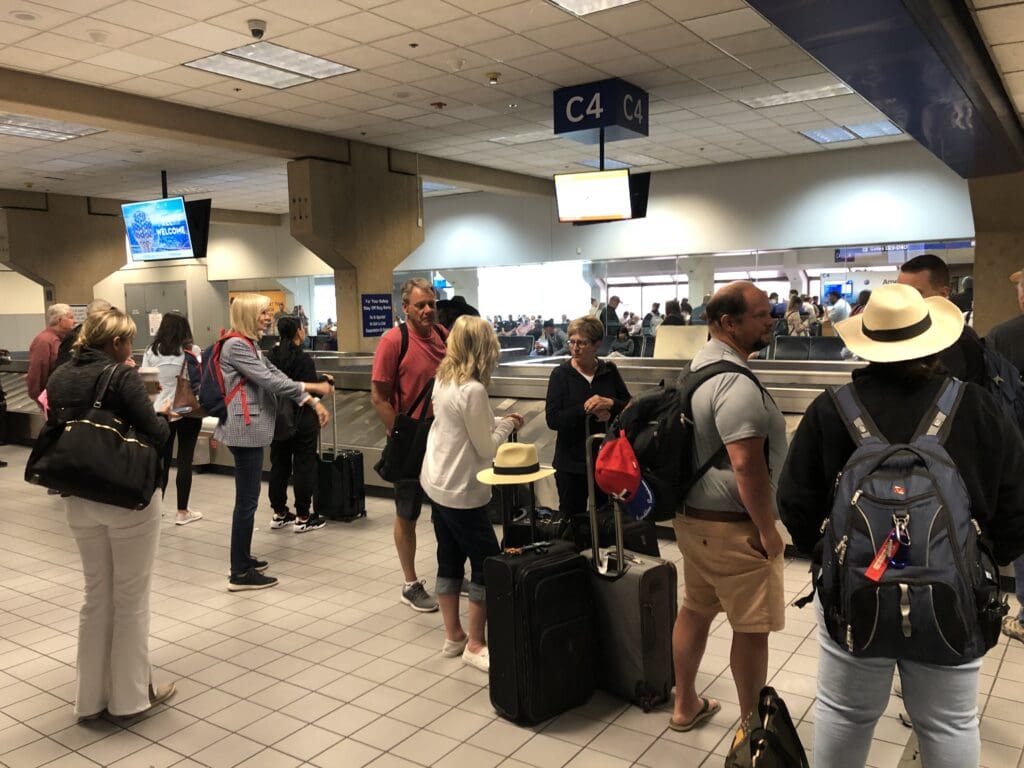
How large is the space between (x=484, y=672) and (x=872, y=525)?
228 cm

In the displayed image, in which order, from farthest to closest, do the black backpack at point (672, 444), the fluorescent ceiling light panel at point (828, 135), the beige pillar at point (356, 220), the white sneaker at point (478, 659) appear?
1. the fluorescent ceiling light panel at point (828, 135)
2. the beige pillar at point (356, 220)
3. the white sneaker at point (478, 659)
4. the black backpack at point (672, 444)

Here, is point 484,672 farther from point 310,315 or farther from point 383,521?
point 310,315

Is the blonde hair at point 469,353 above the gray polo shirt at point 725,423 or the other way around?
above

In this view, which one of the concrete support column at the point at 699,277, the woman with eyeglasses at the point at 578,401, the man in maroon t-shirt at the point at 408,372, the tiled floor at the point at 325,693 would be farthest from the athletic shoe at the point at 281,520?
the concrete support column at the point at 699,277

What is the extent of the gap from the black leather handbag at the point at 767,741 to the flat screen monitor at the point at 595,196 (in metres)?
8.19

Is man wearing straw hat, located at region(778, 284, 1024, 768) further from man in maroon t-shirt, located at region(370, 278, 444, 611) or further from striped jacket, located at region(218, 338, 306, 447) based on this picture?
striped jacket, located at region(218, 338, 306, 447)

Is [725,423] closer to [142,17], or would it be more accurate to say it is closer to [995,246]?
[142,17]

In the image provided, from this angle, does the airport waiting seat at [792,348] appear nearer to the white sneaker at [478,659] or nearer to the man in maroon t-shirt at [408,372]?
the man in maroon t-shirt at [408,372]

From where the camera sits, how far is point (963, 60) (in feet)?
17.5

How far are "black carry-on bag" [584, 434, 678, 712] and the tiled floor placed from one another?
0.11m

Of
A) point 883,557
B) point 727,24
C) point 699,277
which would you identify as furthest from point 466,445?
point 699,277

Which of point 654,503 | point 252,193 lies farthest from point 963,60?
point 252,193

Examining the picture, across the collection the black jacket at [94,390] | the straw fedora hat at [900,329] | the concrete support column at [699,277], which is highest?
the concrete support column at [699,277]

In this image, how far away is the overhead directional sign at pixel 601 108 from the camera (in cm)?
813
